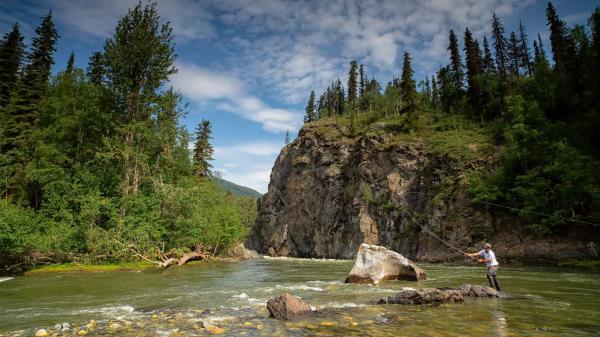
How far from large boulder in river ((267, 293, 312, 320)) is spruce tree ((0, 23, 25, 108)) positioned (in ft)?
155

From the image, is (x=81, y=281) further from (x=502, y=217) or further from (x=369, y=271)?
(x=502, y=217)

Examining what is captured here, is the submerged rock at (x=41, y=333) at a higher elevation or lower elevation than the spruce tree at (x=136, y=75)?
lower

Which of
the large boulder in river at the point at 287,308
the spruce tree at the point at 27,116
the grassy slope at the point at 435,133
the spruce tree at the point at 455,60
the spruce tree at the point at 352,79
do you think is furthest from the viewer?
the spruce tree at the point at 352,79

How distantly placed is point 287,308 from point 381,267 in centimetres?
980

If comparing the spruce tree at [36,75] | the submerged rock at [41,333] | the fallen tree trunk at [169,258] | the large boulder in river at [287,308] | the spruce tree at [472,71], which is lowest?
the submerged rock at [41,333]

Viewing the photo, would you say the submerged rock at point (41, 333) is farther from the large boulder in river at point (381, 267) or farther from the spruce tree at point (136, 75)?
the spruce tree at point (136, 75)

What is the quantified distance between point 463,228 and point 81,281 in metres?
39.2

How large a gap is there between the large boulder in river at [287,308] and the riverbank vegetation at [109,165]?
20596 mm

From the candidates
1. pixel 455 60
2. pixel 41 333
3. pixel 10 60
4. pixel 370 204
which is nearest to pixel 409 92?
pixel 455 60

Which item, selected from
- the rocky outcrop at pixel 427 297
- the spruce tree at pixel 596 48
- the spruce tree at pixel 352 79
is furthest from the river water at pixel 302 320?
the spruce tree at pixel 352 79

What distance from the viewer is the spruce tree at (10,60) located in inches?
1720

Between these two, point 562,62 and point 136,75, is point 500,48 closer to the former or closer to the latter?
point 562,62

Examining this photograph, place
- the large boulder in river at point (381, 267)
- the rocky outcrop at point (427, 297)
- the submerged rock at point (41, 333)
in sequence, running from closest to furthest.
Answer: the submerged rock at point (41, 333) < the rocky outcrop at point (427, 297) < the large boulder in river at point (381, 267)

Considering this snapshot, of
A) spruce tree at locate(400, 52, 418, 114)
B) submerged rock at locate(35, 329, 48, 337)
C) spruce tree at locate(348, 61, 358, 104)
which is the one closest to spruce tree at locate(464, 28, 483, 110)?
spruce tree at locate(400, 52, 418, 114)
